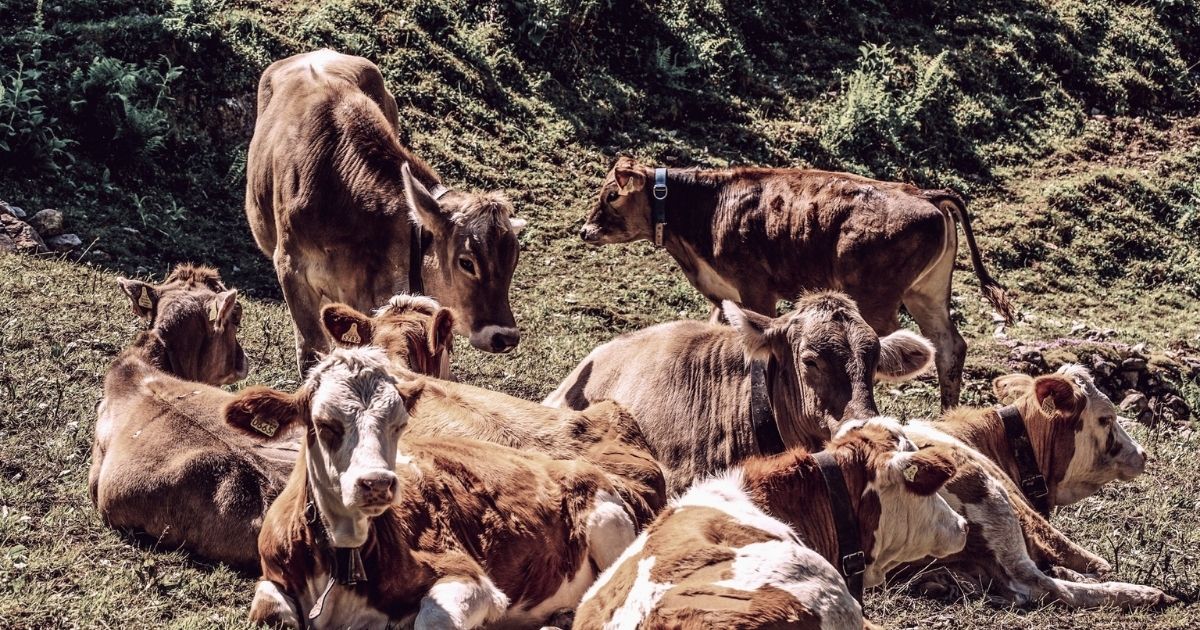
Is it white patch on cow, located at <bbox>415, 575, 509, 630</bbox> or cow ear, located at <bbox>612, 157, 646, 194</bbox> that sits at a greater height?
cow ear, located at <bbox>612, 157, 646, 194</bbox>

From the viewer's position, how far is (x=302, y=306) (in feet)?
33.4

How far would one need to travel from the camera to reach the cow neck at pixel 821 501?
6.26m

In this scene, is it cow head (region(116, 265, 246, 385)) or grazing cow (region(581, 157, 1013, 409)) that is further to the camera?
grazing cow (region(581, 157, 1013, 409))

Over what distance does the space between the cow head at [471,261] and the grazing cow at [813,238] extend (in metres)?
3.16

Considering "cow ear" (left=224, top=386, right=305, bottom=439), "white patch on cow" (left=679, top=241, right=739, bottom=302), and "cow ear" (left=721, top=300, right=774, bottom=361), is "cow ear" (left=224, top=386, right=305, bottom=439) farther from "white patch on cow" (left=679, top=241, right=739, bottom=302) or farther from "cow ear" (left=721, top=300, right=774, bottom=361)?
"white patch on cow" (left=679, top=241, right=739, bottom=302)

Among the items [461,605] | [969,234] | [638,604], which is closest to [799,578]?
[638,604]

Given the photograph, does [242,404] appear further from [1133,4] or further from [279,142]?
[1133,4]

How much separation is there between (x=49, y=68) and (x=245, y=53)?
228 centimetres

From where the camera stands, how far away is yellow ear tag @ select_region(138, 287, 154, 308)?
9.30 m

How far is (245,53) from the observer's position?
54.1 feet

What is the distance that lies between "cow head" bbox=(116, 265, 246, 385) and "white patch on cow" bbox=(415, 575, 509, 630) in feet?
13.3

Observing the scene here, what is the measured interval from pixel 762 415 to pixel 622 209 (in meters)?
5.64

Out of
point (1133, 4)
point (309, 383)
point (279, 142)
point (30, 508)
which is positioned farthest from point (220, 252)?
point (1133, 4)

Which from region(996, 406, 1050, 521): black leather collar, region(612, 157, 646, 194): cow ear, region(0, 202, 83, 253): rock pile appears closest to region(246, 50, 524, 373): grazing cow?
region(0, 202, 83, 253): rock pile
